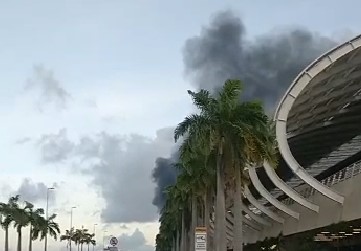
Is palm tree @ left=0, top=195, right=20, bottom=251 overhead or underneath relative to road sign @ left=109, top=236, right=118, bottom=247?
overhead

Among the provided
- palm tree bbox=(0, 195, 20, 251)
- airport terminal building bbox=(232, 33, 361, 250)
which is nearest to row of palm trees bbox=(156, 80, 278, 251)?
airport terminal building bbox=(232, 33, 361, 250)

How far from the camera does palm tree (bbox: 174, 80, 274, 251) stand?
40156 mm

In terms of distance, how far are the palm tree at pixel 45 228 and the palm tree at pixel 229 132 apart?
6356cm

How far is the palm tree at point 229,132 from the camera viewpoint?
40.2 metres

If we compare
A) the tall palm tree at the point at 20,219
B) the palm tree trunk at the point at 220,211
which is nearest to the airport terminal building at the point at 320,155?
the palm tree trunk at the point at 220,211

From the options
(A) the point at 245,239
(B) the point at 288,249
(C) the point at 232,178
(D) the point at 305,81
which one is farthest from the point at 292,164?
(A) the point at 245,239

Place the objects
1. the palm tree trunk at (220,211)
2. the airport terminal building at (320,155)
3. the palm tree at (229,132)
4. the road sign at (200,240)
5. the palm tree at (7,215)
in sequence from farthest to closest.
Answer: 1. the palm tree at (7,215)
2. the airport terminal building at (320,155)
3. the palm tree trunk at (220,211)
4. the palm tree at (229,132)
5. the road sign at (200,240)

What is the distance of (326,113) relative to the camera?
6384cm

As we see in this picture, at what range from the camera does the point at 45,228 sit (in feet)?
345

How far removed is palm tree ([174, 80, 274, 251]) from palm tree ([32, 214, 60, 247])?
63.6 m

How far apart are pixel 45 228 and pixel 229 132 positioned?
70.1m

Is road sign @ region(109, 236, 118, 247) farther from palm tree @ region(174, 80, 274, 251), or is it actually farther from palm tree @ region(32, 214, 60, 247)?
palm tree @ region(32, 214, 60, 247)

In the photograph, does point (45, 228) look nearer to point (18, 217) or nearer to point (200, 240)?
point (18, 217)

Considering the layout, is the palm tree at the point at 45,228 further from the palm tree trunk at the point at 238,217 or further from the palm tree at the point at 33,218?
the palm tree trunk at the point at 238,217
